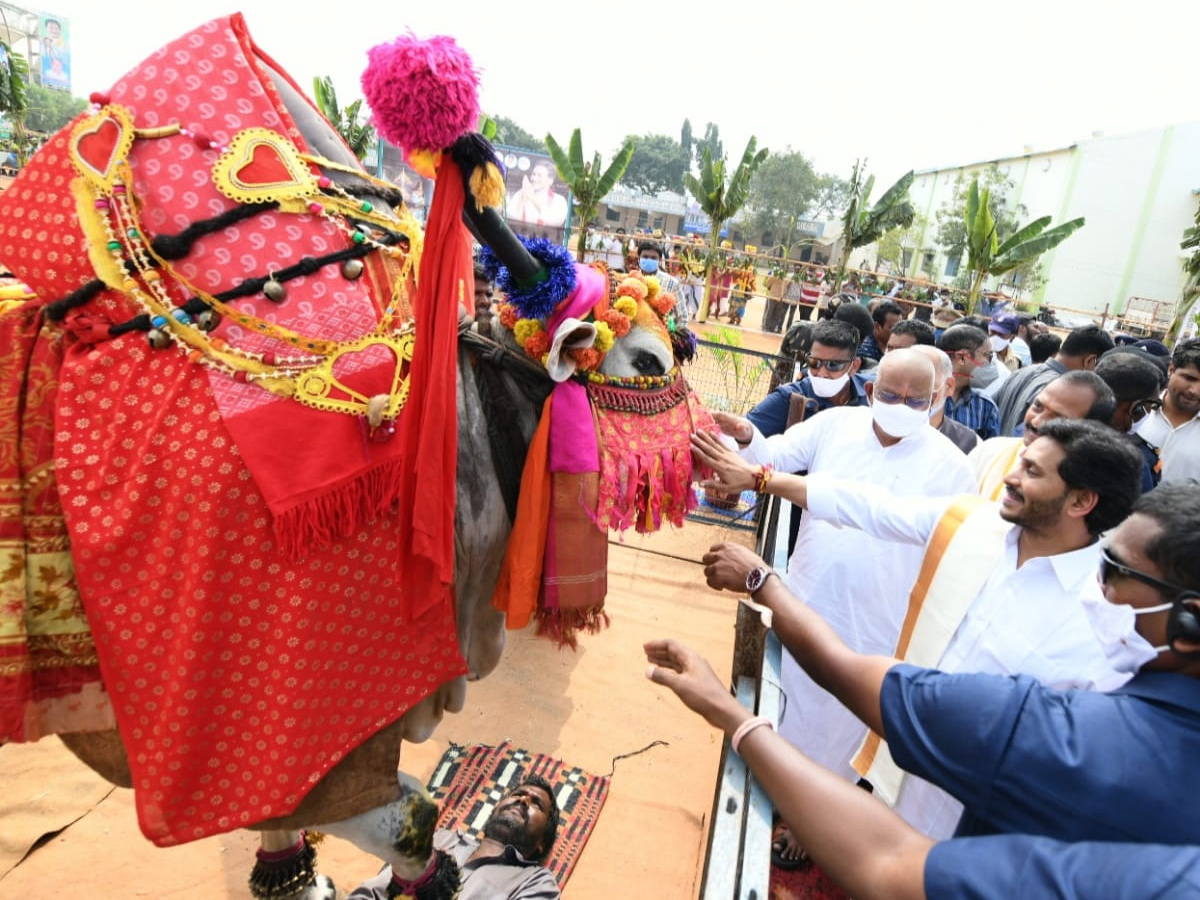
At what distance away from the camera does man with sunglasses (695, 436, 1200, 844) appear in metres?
1.27

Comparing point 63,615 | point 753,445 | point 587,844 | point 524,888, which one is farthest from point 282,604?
point 587,844

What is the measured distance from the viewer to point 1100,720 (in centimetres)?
135

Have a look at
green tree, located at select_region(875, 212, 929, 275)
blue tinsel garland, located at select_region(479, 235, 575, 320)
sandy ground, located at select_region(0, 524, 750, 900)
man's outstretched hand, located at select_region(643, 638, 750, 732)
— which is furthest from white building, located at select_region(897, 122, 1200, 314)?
man's outstretched hand, located at select_region(643, 638, 750, 732)

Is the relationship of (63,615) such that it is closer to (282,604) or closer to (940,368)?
(282,604)

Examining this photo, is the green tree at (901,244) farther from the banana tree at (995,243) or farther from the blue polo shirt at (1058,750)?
the blue polo shirt at (1058,750)

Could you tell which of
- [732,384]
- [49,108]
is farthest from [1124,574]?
[49,108]

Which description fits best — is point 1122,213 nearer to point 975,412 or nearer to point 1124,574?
point 975,412

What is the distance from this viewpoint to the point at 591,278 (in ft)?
7.32

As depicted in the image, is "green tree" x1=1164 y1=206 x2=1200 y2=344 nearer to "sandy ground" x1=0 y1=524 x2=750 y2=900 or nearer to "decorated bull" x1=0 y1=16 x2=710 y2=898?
"sandy ground" x1=0 y1=524 x2=750 y2=900

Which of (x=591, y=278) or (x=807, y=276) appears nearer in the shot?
(x=591, y=278)

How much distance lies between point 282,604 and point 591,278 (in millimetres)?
1346

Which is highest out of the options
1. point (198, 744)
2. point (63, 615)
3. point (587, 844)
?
point (63, 615)

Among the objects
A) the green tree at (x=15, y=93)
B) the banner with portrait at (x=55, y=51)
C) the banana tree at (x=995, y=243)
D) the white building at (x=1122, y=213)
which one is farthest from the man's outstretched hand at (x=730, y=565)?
the banner with portrait at (x=55, y=51)

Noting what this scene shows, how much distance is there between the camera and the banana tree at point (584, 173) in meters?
22.0
